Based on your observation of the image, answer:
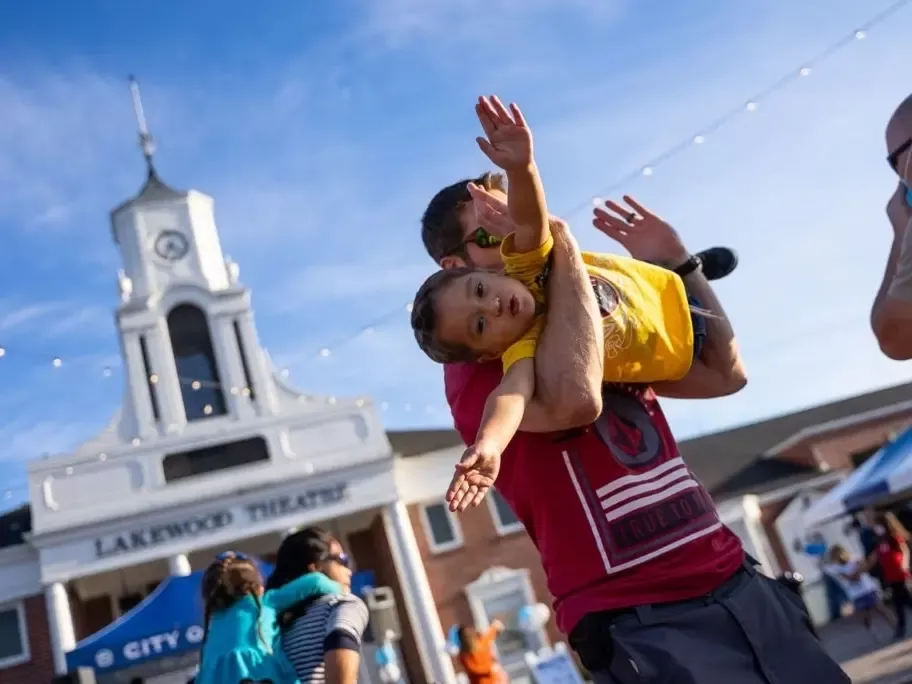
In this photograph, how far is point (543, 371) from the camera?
1.88 metres

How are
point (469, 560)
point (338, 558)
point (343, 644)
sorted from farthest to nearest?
point (469, 560), point (338, 558), point (343, 644)

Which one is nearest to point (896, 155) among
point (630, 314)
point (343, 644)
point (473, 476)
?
point (630, 314)

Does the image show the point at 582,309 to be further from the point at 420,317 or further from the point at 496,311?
the point at 420,317

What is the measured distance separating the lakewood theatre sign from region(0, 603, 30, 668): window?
2552mm

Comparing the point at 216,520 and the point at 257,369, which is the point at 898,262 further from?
the point at 257,369

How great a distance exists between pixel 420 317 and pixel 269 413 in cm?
2287

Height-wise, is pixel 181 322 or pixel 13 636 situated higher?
pixel 181 322

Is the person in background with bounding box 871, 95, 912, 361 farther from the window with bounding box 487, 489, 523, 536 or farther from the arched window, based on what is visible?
the arched window

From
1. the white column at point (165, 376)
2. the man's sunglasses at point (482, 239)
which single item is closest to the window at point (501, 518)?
the white column at point (165, 376)

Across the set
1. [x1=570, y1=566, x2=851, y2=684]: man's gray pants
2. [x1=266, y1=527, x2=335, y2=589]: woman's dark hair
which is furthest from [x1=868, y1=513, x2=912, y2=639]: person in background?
[x1=570, y1=566, x2=851, y2=684]: man's gray pants

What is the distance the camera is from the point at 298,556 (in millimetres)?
3883

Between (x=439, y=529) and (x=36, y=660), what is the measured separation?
1012cm

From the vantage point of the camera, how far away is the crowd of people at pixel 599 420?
184 cm

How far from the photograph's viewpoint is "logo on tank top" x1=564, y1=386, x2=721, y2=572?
1913 mm
